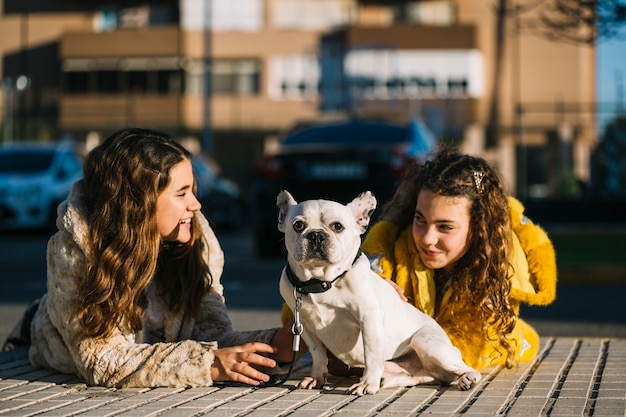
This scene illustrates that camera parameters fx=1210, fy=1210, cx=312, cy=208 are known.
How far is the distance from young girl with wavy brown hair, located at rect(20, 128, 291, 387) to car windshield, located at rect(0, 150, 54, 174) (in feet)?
56.0

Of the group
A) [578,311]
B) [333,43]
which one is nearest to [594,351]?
[578,311]

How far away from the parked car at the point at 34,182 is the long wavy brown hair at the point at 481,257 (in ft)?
54.1

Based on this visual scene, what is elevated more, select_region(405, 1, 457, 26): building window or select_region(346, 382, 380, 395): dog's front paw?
select_region(405, 1, 457, 26): building window

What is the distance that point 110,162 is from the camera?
572 centimetres

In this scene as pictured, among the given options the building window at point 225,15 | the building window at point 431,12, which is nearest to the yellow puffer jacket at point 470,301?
the building window at point 431,12

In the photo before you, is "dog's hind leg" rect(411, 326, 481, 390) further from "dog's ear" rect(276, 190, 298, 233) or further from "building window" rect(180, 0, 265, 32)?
"building window" rect(180, 0, 265, 32)

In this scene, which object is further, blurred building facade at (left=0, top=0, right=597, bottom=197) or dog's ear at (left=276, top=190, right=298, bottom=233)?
blurred building facade at (left=0, top=0, right=597, bottom=197)

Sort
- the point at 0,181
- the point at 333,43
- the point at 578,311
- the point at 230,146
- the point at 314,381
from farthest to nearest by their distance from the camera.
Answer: the point at 333,43 → the point at 230,146 → the point at 0,181 → the point at 578,311 → the point at 314,381

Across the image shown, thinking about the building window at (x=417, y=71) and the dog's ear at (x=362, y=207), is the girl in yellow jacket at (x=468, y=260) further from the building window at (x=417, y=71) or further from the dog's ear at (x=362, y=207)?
the building window at (x=417, y=71)

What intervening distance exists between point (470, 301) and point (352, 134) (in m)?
9.76

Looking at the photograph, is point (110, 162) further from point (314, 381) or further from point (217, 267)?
point (314, 381)

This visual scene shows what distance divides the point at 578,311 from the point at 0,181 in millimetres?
13795

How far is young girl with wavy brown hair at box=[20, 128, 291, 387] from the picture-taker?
18.1 ft

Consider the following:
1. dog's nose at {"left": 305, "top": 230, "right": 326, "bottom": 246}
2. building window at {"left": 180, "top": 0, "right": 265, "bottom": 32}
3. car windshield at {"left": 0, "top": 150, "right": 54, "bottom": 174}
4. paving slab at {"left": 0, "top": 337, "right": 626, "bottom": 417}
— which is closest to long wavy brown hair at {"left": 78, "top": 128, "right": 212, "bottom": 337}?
paving slab at {"left": 0, "top": 337, "right": 626, "bottom": 417}
